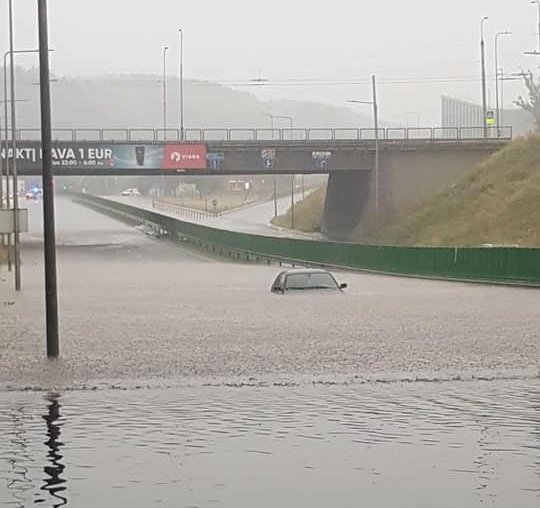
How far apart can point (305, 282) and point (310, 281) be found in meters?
0.24

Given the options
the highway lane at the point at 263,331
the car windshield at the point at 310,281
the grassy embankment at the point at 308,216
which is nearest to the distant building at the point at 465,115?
the grassy embankment at the point at 308,216

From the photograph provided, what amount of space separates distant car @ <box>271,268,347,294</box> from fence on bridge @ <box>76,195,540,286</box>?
364 inches

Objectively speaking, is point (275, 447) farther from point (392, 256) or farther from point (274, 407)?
point (392, 256)

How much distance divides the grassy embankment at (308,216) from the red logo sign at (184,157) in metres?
24.3

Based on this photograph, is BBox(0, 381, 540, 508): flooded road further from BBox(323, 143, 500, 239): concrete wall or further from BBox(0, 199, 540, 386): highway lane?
BBox(323, 143, 500, 239): concrete wall

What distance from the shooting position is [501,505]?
943 cm

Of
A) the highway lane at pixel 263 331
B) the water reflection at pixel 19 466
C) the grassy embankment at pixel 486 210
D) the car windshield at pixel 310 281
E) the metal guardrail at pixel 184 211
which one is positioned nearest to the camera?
the water reflection at pixel 19 466

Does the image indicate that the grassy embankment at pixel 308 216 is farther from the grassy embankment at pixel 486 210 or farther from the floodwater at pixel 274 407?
the floodwater at pixel 274 407

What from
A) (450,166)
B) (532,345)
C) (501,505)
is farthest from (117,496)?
(450,166)

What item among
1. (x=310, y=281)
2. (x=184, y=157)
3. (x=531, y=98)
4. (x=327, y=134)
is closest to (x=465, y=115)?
(x=531, y=98)

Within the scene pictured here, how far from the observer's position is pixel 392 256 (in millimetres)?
59750

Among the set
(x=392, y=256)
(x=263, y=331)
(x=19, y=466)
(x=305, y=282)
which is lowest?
(x=263, y=331)

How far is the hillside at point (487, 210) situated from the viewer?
72.9 meters

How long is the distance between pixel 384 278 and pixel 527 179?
26.4 m
